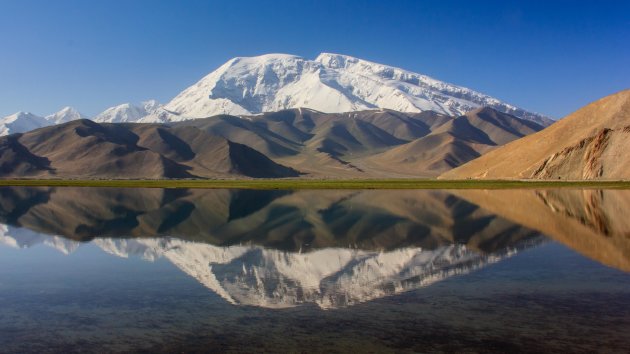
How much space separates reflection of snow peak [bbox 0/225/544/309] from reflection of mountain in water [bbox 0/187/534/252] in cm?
261

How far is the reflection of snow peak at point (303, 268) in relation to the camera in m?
22.8

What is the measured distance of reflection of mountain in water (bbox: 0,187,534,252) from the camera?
130ft

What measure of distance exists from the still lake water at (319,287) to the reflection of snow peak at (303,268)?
120mm

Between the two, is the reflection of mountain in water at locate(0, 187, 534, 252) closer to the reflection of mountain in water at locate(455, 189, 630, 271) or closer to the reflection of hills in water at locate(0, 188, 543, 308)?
the reflection of hills in water at locate(0, 188, 543, 308)

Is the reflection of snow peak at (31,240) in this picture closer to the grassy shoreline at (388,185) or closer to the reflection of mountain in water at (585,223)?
the reflection of mountain in water at (585,223)

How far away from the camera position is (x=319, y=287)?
79.4 feet

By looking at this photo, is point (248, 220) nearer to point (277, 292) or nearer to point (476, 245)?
point (476, 245)

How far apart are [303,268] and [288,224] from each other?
2192cm

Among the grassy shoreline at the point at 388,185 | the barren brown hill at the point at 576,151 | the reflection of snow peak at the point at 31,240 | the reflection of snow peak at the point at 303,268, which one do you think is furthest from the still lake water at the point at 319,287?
the barren brown hill at the point at 576,151

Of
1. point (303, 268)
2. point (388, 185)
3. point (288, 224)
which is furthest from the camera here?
point (388, 185)

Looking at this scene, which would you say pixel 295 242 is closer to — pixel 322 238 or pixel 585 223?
pixel 322 238

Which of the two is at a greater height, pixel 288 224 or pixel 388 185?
pixel 388 185

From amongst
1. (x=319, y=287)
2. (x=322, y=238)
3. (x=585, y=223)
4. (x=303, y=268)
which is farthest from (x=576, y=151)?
(x=319, y=287)

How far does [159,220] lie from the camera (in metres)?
55.0
